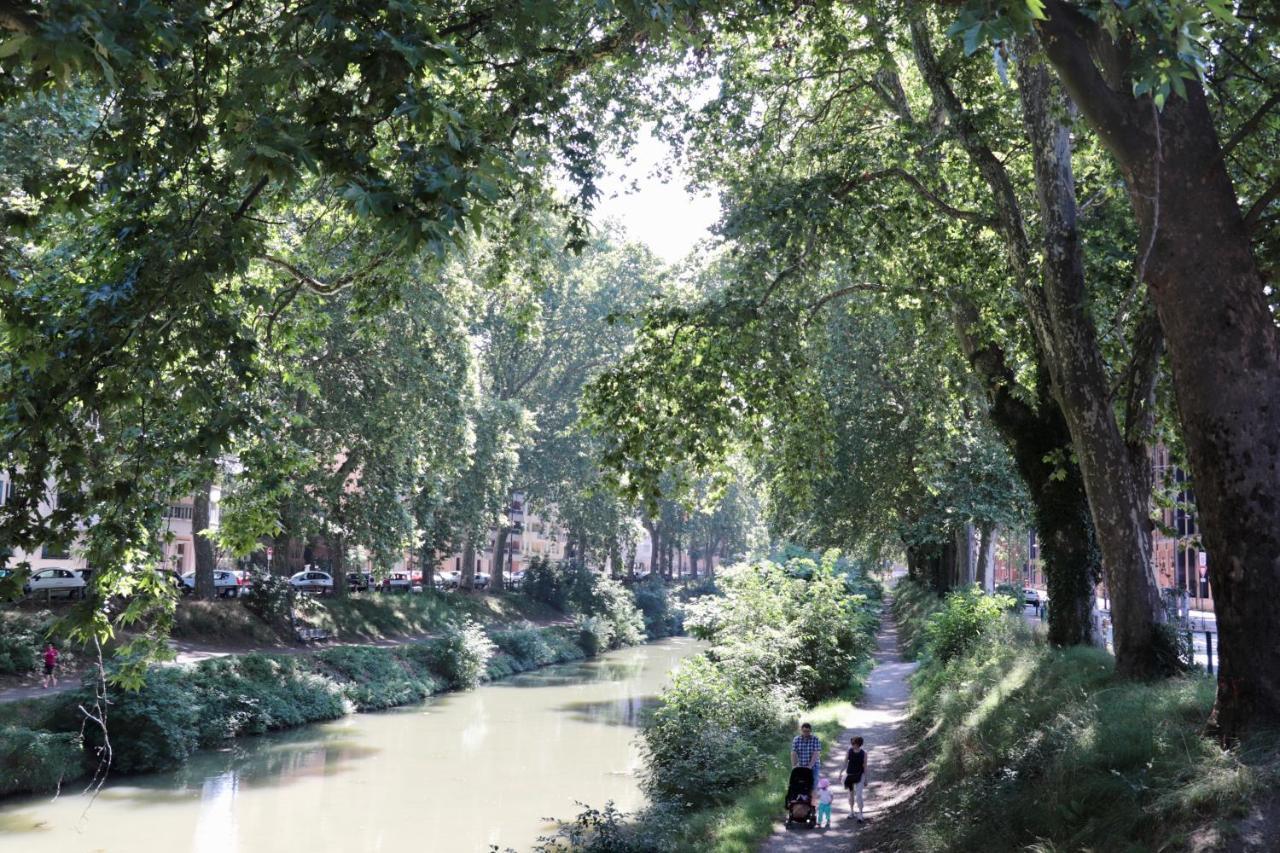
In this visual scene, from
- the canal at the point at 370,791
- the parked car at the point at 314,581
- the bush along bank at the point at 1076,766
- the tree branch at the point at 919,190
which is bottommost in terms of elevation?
the canal at the point at 370,791

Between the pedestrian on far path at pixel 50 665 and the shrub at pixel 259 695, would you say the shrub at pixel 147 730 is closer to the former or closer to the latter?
the shrub at pixel 259 695

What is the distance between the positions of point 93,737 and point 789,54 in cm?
1856

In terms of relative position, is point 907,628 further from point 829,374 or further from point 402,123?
point 402,123

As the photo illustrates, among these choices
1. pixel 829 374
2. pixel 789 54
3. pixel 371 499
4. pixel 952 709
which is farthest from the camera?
pixel 371 499

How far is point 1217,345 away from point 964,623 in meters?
16.4

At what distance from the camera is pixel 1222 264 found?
6.99 metres

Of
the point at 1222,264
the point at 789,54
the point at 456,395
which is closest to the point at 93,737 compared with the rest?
the point at 456,395

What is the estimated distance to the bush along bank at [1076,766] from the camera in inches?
260

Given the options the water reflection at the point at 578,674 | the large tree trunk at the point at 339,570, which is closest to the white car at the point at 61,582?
the large tree trunk at the point at 339,570

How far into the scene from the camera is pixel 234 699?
84.1 ft

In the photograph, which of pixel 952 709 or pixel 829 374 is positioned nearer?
pixel 952 709

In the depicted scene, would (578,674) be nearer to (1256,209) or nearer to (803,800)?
(803,800)

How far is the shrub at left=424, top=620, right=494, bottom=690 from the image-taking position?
119 ft

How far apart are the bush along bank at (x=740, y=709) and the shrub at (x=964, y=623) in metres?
2.64
